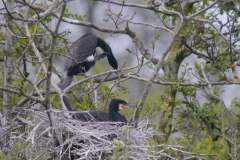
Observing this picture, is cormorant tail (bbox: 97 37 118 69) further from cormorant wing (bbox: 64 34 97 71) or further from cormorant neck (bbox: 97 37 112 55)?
cormorant wing (bbox: 64 34 97 71)

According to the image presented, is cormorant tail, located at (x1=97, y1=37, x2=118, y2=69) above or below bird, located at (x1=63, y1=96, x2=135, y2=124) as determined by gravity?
above

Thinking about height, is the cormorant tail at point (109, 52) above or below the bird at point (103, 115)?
above

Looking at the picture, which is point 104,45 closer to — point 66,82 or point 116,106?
point 66,82

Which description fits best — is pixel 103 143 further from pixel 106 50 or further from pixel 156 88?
pixel 156 88

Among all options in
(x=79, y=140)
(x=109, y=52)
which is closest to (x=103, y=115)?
(x=79, y=140)

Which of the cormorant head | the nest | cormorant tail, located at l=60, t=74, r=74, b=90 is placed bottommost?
the nest

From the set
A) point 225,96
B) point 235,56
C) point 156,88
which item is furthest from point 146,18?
point 235,56

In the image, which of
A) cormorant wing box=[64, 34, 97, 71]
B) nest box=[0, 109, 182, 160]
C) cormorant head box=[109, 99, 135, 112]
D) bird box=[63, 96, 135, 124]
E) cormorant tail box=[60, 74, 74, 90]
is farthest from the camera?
cormorant wing box=[64, 34, 97, 71]

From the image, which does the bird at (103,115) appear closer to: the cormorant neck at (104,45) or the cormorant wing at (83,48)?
the cormorant wing at (83,48)

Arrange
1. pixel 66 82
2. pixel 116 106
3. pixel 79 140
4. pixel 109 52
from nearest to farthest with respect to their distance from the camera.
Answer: pixel 79 140 < pixel 116 106 < pixel 66 82 < pixel 109 52

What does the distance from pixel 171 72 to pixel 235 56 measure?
1.12m

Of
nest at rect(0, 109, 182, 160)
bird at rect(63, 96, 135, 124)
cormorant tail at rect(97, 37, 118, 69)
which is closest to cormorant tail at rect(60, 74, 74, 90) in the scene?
bird at rect(63, 96, 135, 124)

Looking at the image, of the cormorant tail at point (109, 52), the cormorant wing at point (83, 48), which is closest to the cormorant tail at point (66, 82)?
the cormorant wing at point (83, 48)

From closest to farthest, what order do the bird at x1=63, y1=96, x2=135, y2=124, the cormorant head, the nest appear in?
the nest, the bird at x1=63, y1=96, x2=135, y2=124, the cormorant head
